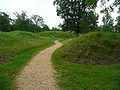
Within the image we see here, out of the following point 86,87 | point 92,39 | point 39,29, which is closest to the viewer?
point 86,87

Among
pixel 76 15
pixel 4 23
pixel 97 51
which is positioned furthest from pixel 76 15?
pixel 4 23

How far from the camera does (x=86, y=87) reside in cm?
365

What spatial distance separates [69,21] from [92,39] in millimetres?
A: 11509

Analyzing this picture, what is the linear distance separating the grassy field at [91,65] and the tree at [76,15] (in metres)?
9.22

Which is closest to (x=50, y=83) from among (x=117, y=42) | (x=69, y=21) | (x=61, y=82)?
(x=61, y=82)

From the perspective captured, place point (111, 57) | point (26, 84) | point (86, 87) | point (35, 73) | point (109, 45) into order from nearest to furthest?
point (86, 87) → point (26, 84) → point (35, 73) → point (111, 57) → point (109, 45)

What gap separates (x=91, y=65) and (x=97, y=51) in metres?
1.99

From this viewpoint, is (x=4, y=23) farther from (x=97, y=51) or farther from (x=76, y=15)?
(x=97, y=51)

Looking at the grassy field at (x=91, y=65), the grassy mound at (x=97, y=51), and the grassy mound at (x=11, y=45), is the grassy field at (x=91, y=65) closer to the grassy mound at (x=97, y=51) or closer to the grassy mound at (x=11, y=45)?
the grassy mound at (x=97, y=51)

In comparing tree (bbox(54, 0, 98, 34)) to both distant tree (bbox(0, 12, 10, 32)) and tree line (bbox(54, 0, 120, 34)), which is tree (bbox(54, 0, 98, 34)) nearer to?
tree line (bbox(54, 0, 120, 34))

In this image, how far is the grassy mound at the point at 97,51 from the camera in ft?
22.8

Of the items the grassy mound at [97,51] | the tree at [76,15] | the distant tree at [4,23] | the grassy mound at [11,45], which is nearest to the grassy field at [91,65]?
the grassy mound at [97,51]

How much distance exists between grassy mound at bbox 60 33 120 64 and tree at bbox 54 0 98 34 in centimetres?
910

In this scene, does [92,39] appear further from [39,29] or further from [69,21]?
[39,29]
